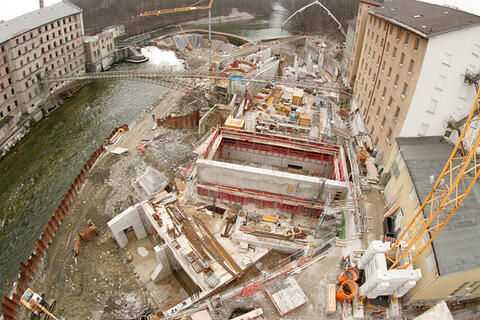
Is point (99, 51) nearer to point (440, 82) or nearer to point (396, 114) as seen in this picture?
point (396, 114)

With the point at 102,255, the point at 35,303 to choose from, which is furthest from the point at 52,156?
the point at 35,303

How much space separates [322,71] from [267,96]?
71.1 ft

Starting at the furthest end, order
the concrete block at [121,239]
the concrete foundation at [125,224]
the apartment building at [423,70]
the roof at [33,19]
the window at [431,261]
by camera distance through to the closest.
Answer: the roof at [33,19] < the concrete block at [121,239] < the concrete foundation at [125,224] < the apartment building at [423,70] < the window at [431,261]

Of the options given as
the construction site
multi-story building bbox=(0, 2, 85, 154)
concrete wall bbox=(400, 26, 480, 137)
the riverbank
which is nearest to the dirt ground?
the construction site

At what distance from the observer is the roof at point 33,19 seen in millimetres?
51628

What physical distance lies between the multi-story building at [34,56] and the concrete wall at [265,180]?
3555 centimetres

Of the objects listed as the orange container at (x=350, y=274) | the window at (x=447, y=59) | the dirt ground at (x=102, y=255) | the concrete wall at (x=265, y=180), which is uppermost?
the window at (x=447, y=59)

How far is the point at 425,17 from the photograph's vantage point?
30266mm

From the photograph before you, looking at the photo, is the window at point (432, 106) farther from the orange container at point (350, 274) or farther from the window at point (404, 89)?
the orange container at point (350, 274)

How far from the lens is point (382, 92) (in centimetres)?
3478

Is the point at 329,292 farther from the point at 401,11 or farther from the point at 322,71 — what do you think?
the point at 322,71

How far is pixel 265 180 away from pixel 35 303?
830 inches

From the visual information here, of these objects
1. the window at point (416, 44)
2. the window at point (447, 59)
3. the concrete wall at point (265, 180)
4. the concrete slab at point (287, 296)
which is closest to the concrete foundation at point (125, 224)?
the concrete wall at point (265, 180)

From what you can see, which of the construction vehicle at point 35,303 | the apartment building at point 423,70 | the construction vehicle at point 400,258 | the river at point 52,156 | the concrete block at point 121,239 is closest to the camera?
the construction vehicle at point 400,258
